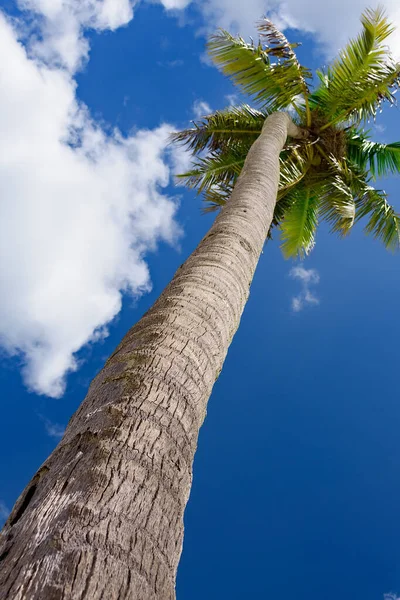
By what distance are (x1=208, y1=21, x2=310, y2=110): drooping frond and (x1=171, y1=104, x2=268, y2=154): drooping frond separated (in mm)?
815

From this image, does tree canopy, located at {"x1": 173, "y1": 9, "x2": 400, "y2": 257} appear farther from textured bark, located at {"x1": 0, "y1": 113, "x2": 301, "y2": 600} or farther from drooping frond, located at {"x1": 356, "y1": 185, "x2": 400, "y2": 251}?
textured bark, located at {"x1": 0, "y1": 113, "x2": 301, "y2": 600}

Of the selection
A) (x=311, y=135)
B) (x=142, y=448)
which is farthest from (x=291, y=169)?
(x=142, y=448)

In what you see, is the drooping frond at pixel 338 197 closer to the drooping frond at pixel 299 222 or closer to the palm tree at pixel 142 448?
the drooping frond at pixel 299 222

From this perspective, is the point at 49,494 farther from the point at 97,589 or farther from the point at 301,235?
the point at 301,235

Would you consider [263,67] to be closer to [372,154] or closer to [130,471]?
[372,154]

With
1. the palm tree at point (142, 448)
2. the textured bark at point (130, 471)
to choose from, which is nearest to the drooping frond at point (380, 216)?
the palm tree at point (142, 448)

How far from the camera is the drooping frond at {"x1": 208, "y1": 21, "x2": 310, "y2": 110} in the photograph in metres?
8.43

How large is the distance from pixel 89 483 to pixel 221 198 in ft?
28.5

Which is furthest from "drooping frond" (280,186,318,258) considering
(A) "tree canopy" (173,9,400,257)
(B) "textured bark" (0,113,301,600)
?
(B) "textured bark" (0,113,301,600)

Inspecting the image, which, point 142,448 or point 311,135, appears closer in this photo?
point 142,448

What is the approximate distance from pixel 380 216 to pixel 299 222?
1.70 meters

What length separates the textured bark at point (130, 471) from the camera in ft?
4.61

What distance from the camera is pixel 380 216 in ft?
35.2

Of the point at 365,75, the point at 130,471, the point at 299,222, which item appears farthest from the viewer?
the point at 299,222
